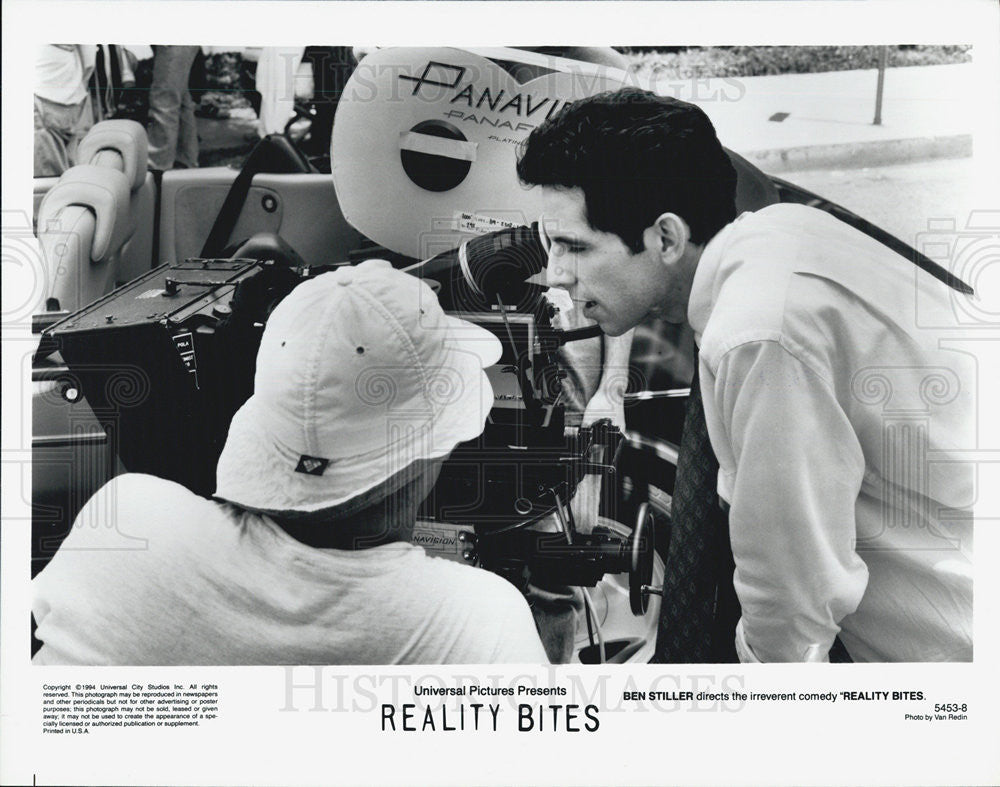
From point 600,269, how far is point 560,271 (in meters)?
0.11

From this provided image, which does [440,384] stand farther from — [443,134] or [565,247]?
[443,134]

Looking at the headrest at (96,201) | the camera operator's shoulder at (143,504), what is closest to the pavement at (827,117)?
the headrest at (96,201)

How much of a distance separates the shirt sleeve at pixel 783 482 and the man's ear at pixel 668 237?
0.34 metres

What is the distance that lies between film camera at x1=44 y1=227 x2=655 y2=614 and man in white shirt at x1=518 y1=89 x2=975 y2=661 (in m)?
0.19

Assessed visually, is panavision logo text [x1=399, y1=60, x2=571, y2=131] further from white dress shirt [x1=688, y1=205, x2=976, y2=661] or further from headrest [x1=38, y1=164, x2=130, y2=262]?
headrest [x1=38, y1=164, x2=130, y2=262]

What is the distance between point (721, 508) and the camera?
2721 mm

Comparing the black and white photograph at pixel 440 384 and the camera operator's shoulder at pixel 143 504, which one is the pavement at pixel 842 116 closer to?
the black and white photograph at pixel 440 384

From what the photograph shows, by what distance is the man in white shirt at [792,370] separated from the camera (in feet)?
8.57

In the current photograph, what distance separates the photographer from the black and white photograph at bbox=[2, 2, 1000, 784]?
9.18 feet

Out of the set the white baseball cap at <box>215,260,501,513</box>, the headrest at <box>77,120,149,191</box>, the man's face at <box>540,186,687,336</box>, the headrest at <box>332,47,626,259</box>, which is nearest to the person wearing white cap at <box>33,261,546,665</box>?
the white baseball cap at <box>215,260,501,513</box>

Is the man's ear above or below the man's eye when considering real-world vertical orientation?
above

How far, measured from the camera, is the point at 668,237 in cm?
279

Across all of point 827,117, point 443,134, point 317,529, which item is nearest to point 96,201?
point 443,134

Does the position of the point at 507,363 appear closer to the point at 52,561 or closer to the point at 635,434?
the point at 635,434
